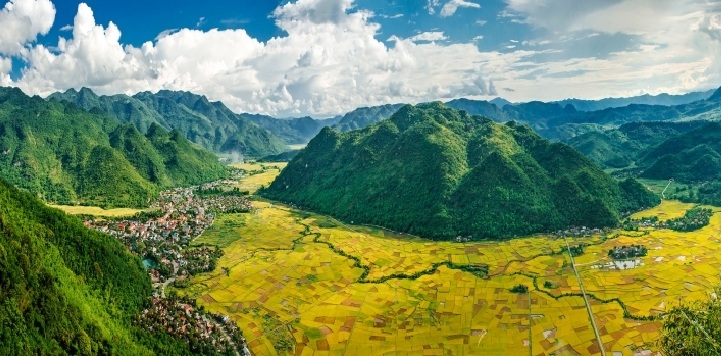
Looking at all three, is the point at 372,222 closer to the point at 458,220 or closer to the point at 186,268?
the point at 458,220

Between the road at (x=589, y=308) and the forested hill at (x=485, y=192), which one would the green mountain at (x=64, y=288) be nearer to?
the road at (x=589, y=308)

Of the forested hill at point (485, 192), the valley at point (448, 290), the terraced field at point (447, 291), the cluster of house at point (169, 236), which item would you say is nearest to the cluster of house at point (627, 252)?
the valley at point (448, 290)

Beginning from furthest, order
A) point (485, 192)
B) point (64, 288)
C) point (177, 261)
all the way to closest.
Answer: point (485, 192)
point (177, 261)
point (64, 288)

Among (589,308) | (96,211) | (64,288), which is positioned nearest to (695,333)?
(589,308)

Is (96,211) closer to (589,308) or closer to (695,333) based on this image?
(589,308)

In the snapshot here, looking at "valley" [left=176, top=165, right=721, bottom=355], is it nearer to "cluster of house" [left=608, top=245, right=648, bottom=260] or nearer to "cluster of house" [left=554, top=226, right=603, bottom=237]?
"cluster of house" [left=608, top=245, right=648, bottom=260]
